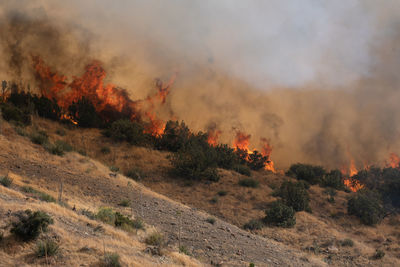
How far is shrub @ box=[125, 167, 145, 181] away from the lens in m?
23.3

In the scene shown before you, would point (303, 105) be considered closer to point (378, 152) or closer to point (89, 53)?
point (378, 152)

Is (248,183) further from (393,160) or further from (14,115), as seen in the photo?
(393,160)

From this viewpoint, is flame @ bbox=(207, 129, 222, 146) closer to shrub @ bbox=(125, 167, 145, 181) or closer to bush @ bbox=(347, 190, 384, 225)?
shrub @ bbox=(125, 167, 145, 181)

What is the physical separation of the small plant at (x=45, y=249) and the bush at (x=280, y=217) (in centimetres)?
1397

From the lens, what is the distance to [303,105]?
141 feet

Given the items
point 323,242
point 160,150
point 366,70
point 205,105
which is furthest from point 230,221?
point 366,70

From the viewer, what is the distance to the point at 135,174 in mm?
23562

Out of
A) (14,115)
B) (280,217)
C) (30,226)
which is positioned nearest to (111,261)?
(30,226)

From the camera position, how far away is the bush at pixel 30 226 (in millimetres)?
6879

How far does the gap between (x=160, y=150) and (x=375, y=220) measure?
1793 centimetres

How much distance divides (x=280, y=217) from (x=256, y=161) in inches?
603

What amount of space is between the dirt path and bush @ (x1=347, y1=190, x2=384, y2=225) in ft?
31.2

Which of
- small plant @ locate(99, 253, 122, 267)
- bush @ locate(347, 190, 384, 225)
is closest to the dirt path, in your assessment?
small plant @ locate(99, 253, 122, 267)

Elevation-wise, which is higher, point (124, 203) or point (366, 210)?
point (366, 210)
